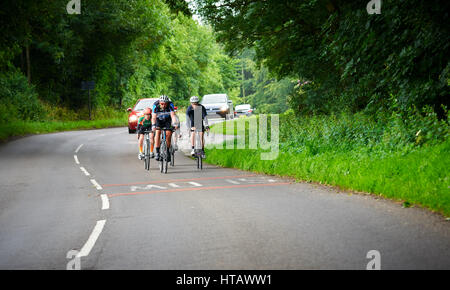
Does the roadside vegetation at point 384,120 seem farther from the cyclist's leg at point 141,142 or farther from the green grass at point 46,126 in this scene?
the green grass at point 46,126

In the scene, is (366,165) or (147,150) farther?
(147,150)

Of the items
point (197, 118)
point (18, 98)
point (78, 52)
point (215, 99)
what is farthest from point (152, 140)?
point (78, 52)

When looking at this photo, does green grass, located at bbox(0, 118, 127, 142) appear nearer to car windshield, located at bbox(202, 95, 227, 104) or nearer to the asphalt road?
car windshield, located at bbox(202, 95, 227, 104)

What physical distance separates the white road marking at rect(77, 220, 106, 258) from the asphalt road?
0.02 meters

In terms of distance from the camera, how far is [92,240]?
285 inches

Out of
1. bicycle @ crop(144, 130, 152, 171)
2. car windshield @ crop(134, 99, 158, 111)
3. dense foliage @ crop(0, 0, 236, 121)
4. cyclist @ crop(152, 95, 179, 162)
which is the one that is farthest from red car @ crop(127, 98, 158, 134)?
cyclist @ crop(152, 95, 179, 162)

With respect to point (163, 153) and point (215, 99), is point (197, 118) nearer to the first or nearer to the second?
point (163, 153)

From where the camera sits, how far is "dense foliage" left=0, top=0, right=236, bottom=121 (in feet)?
99.7

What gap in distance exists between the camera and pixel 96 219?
8836 mm

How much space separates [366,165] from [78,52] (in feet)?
111

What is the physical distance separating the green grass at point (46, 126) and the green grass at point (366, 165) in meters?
18.2
